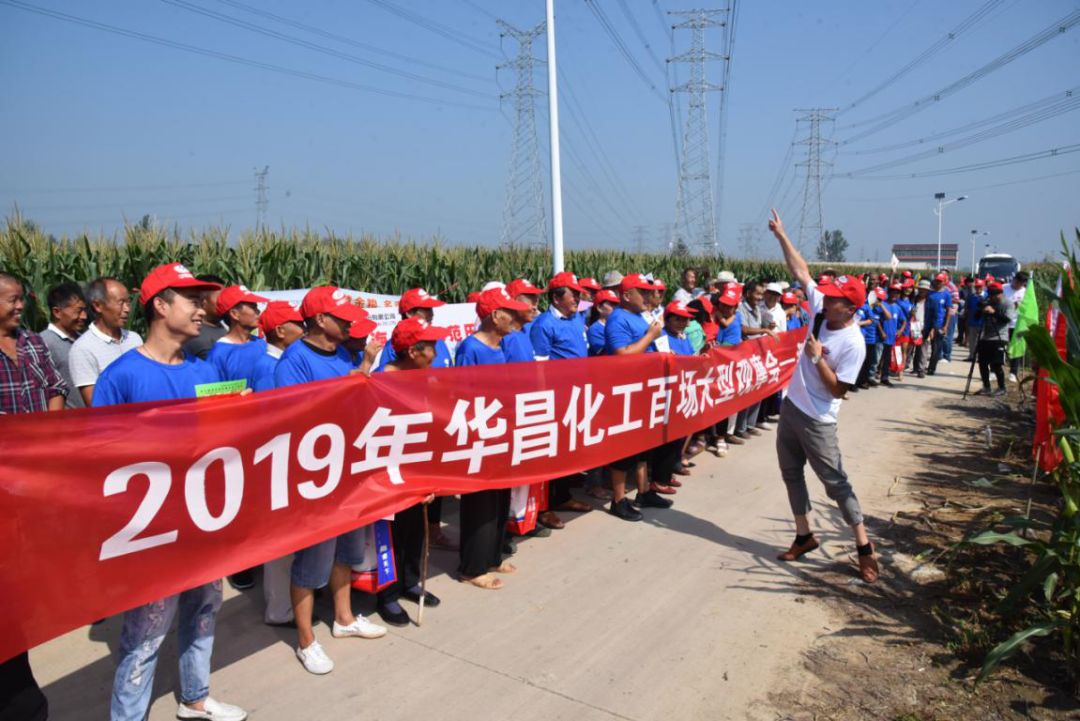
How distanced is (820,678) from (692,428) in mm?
3262

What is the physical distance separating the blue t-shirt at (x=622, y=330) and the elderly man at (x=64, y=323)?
3903mm

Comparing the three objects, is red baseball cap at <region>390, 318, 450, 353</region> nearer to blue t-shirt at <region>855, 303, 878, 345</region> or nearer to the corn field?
the corn field

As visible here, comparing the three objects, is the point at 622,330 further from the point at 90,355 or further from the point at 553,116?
the point at 553,116

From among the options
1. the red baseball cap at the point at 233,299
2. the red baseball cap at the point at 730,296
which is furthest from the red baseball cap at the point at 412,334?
the red baseball cap at the point at 730,296

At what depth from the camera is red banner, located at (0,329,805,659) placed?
2.54m

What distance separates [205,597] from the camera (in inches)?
122

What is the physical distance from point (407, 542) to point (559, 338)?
2.38 m

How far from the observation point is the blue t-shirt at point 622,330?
19.7 ft

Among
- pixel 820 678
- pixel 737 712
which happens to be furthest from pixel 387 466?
pixel 820 678

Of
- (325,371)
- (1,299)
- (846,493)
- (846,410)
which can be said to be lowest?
(846,410)

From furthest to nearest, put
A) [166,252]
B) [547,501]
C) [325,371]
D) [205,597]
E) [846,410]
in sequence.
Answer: [846,410] → [166,252] → [547,501] → [325,371] → [205,597]

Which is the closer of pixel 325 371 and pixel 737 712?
pixel 737 712

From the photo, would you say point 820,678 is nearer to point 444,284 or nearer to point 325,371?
point 325,371

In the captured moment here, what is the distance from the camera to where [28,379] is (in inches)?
142
